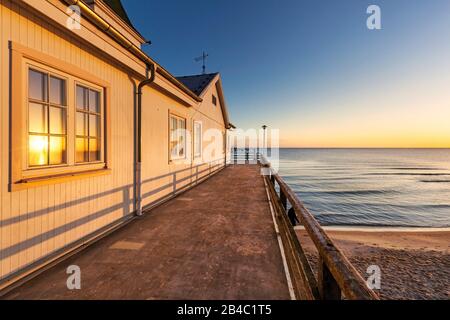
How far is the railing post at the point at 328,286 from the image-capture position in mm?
2002

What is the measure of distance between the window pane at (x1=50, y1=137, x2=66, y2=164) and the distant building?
0.01 m

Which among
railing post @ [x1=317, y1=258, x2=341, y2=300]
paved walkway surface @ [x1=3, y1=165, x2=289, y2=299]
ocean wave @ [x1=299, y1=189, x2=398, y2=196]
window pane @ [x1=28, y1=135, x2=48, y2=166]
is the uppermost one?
window pane @ [x1=28, y1=135, x2=48, y2=166]

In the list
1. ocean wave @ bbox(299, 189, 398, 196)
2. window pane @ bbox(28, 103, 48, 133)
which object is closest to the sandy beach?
window pane @ bbox(28, 103, 48, 133)

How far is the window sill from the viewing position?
2.59m

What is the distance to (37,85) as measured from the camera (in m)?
2.84

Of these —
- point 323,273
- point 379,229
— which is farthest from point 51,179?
point 379,229

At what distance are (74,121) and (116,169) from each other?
1.40 meters

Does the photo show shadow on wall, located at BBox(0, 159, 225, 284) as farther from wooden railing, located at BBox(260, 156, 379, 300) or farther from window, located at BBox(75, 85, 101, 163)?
wooden railing, located at BBox(260, 156, 379, 300)

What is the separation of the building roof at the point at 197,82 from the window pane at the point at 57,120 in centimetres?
853

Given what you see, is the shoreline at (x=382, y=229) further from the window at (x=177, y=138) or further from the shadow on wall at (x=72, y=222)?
the shadow on wall at (x=72, y=222)

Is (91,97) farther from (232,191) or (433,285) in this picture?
(433,285)

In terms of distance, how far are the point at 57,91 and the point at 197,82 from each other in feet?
33.2

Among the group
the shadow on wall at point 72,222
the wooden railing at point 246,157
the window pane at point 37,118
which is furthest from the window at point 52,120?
the wooden railing at point 246,157

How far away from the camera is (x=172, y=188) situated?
7.47 m
